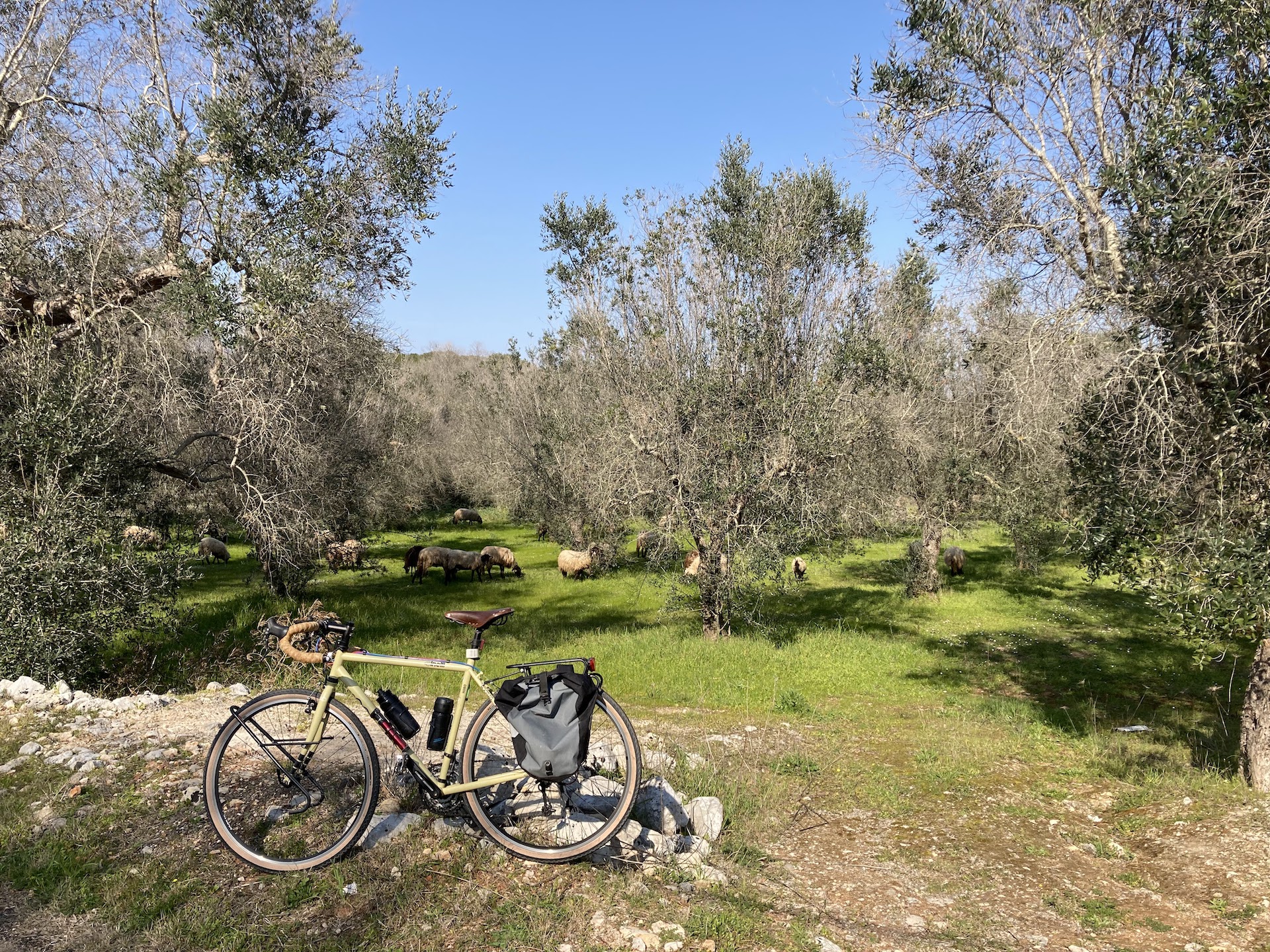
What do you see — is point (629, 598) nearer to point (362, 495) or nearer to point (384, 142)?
point (362, 495)

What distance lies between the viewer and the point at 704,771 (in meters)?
6.80

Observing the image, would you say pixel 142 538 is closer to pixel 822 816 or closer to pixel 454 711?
pixel 454 711

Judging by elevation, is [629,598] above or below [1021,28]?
below

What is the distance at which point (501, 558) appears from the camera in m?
28.0

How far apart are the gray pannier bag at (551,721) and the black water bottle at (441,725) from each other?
40 cm

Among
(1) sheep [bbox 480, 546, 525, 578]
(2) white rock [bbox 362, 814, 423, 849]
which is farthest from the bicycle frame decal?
(1) sheep [bbox 480, 546, 525, 578]

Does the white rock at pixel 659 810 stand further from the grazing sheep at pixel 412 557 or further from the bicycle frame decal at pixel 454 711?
the grazing sheep at pixel 412 557

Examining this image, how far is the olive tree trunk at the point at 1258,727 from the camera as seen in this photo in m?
7.46

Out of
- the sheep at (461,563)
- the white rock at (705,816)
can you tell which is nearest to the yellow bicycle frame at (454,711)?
the white rock at (705,816)

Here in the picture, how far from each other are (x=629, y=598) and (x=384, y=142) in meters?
14.9

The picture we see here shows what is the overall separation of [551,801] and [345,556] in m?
21.6

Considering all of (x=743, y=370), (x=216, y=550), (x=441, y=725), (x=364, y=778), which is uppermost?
(x=743, y=370)

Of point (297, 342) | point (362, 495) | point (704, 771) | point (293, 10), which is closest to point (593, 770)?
point (704, 771)

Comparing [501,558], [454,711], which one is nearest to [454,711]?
[454,711]
